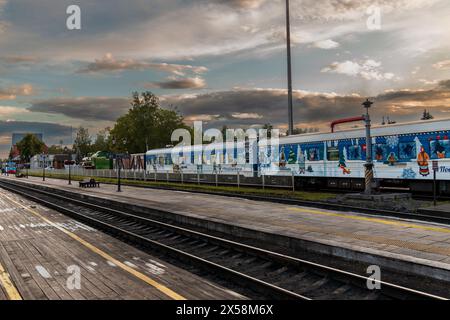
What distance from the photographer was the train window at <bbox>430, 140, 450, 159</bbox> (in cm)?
1666

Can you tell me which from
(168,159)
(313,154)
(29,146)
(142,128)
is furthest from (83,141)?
(313,154)

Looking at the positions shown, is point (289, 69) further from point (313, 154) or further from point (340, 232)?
point (340, 232)

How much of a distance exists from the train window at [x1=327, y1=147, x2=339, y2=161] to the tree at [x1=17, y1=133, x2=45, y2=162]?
132m

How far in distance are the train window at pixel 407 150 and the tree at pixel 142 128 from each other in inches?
2684

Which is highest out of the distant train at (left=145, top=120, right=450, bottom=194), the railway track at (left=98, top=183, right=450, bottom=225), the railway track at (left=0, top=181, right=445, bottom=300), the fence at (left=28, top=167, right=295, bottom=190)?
the distant train at (left=145, top=120, right=450, bottom=194)

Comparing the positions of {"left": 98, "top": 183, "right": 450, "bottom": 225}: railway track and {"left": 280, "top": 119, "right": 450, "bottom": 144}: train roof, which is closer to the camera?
{"left": 98, "top": 183, "right": 450, "bottom": 225}: railway track

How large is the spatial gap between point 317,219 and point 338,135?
10064 mm

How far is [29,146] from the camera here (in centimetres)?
13338

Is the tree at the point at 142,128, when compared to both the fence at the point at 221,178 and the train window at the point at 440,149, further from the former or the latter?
the train window at the point at 440,149

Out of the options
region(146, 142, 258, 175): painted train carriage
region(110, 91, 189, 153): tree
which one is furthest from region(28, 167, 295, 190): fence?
region(110, 91, 189, 153): tree

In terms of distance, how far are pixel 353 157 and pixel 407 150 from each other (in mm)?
3001

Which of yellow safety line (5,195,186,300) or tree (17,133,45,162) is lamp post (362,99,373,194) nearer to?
yellow safety line (5,195,186,300)
